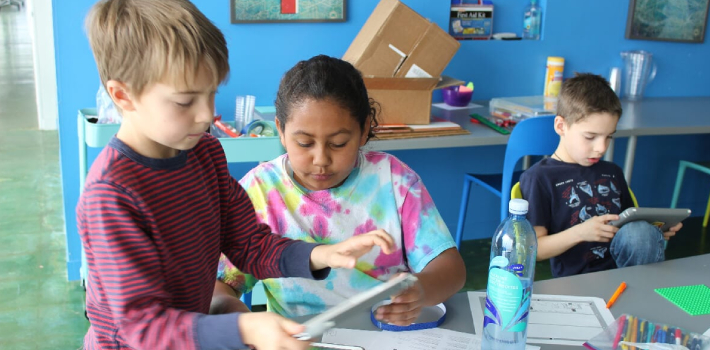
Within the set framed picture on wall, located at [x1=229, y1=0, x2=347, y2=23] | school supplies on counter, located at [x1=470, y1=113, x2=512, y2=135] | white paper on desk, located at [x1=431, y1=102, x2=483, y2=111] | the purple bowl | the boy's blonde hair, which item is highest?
framed picture on wall, located at [x1=229, y1=0, x2=347, y2=23]

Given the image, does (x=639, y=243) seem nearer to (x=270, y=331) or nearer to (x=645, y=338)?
(x=645, y=338)

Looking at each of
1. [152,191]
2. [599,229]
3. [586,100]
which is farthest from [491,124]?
[152,191]

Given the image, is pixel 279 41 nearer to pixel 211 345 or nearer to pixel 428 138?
pixel 428 138

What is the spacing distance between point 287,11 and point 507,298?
2248mm

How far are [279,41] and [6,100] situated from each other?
5.38m

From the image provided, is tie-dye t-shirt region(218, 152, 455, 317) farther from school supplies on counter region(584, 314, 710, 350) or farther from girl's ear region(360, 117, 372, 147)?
school supplies on counter region(584, 314, 710, 350)

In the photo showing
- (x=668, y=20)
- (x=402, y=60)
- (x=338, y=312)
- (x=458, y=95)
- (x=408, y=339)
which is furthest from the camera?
(x=668, y=20)

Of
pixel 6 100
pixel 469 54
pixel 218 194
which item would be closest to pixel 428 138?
pixel 469 54

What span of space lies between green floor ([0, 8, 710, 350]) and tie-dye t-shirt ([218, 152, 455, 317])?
4.65 ft

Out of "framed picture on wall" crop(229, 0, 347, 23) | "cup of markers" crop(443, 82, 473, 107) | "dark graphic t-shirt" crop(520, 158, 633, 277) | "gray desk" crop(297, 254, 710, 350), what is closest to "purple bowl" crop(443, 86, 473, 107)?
"cup of markers" crop(443, 82, 473, 107)

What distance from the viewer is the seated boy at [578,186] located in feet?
6.10

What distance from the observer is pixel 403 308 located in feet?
3.73

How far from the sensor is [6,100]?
714cm

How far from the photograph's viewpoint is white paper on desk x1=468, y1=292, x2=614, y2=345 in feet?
3.88
